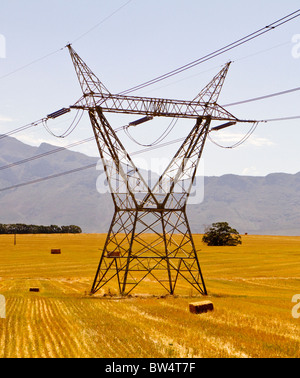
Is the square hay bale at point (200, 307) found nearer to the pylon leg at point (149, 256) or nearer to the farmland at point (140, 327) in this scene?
the farmland at point (140, 327)

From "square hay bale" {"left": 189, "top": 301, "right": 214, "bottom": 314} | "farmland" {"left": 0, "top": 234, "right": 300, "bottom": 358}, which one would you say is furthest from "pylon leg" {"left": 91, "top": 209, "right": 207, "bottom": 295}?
"square hay bale" {"left": 189, "top": 301, "right": 214, "bottom": 314}

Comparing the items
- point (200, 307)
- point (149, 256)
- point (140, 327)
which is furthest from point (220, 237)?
point (140, 327)

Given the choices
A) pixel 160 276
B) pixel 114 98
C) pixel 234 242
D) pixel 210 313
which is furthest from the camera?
pixel 234 242

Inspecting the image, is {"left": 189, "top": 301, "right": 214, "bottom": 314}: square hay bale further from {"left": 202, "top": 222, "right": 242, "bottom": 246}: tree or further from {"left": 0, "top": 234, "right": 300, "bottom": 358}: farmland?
{"left": 202, "top": 222, "right": 242, "bottom": 246}: tree

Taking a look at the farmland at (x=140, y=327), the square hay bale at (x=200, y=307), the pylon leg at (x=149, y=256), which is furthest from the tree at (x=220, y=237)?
the square hay bale at (x=200, y=307)

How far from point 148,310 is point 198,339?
9470 mm

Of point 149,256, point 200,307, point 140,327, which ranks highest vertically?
point 149,256

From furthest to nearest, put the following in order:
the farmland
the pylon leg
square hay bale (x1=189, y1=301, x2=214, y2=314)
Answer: the pylon leg → square hay bale (x1=189, y1=301, x2=214, y2=314) → the farmland

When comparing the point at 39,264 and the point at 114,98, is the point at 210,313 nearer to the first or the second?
the point at 114,98

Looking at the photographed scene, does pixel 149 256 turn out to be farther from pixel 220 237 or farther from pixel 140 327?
pixel 220 237

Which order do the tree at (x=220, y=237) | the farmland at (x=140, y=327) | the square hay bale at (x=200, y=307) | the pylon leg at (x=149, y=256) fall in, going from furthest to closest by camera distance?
the tree at (x=220, y=237) → the pylon leg at (x=149, y=256) → the square hay bale at (x=200, y=307) → the farmland at (x=140, y=327)

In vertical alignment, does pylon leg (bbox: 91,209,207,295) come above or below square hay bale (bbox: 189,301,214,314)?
above

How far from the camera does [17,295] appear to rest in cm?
4216
